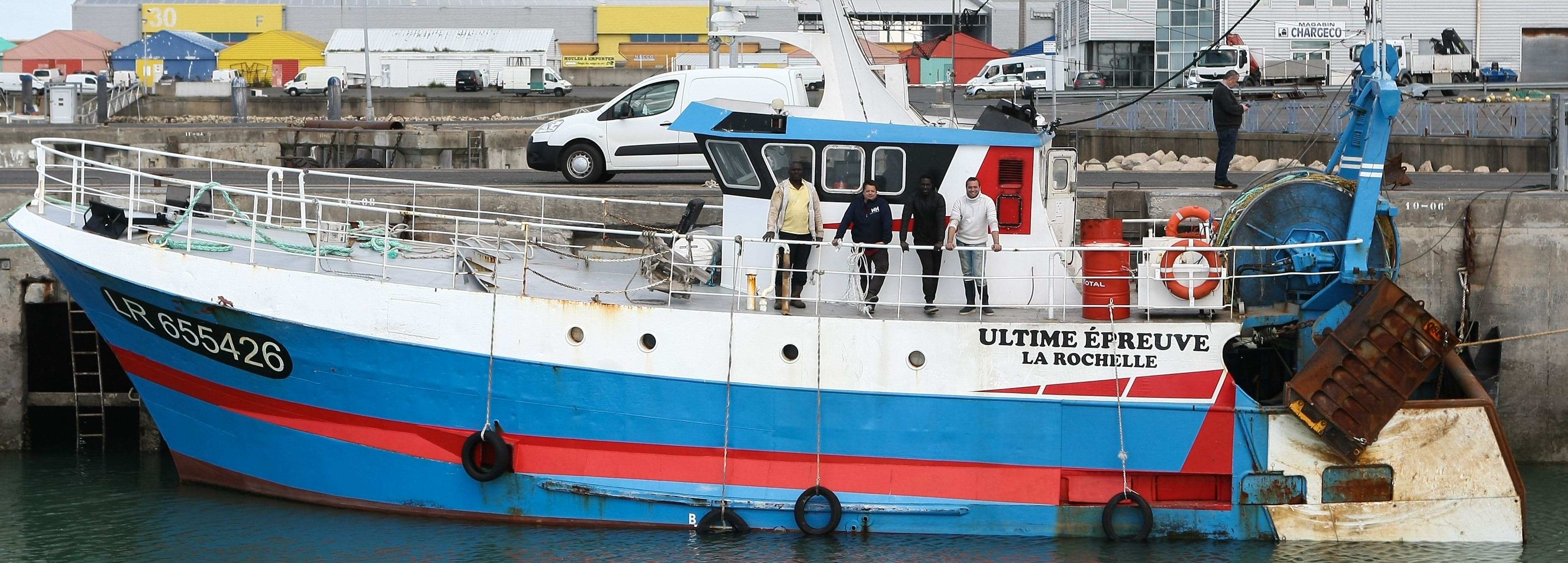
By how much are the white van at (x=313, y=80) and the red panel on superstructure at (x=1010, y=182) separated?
41560 millimetres

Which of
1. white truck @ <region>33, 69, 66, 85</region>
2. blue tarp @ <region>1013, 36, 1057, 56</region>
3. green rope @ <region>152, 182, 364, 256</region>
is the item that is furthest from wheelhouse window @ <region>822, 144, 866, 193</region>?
white truck @ <region>33, 69, 66, 85</region>

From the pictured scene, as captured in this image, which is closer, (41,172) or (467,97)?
(41,172)

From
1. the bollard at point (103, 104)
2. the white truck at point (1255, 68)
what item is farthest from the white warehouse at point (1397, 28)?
the bollard at point (103, 104)

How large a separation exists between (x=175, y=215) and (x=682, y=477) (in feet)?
16.2

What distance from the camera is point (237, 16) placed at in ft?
224

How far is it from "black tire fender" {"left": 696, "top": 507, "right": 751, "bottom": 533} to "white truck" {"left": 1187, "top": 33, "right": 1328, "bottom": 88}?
2871 centimetres

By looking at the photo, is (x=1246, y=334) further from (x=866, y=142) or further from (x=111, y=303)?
(x=111, y=303)

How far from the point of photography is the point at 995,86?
4112cm

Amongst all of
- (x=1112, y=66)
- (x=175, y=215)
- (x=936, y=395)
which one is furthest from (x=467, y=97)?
(x=936, y=395)

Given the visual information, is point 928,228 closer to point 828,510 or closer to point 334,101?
point 828,510

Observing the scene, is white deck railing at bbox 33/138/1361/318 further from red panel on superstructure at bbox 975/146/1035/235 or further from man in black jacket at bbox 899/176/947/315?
red panel on superstructure at bbox 975/146/1035/235

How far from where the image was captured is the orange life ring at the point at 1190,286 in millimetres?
10836

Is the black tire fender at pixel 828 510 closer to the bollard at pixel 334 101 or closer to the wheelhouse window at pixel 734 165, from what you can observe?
the wheelhouse window at pixel 734 165

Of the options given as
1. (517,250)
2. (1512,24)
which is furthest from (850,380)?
(1512,24)
